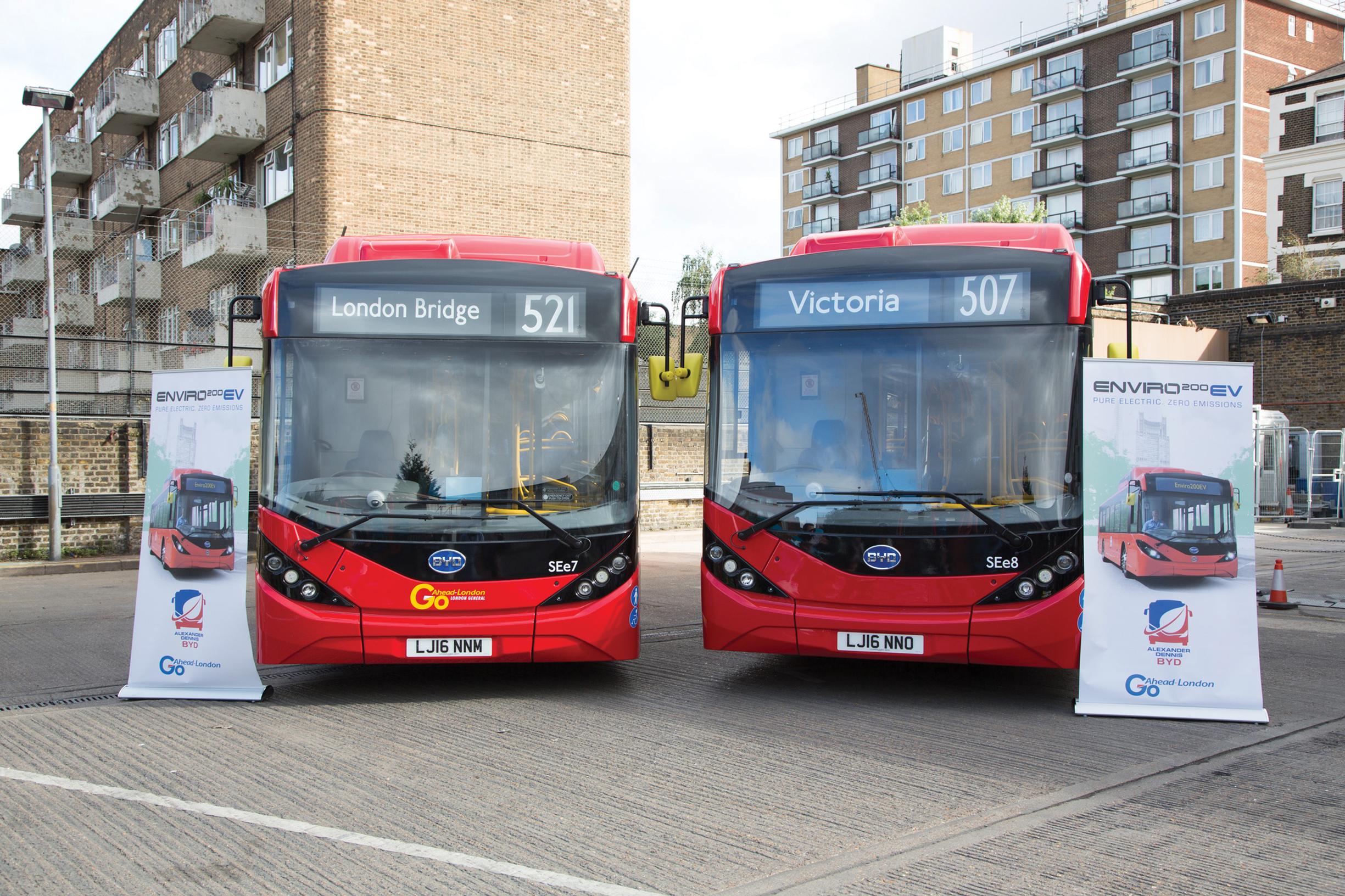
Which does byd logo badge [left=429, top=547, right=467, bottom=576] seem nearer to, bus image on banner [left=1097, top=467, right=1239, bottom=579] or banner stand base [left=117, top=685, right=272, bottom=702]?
banner stand base [left=117, top=685, right=272, bottom=702]

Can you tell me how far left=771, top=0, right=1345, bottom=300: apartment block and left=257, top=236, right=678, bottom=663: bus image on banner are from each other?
4587 cm

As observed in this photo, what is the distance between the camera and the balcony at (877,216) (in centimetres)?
7150

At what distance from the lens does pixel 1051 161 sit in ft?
204

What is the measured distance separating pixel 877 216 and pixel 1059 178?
13777mm

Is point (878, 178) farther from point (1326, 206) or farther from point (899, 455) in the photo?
point (899, 455)

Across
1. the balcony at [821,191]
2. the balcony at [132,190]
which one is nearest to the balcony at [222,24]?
the balcony at [132,190]

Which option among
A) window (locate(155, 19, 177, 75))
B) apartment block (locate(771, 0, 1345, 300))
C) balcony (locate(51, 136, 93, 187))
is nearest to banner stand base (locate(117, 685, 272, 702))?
window (locate(155, 19, 177, 75))

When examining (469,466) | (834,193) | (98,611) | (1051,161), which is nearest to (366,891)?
(469,466)

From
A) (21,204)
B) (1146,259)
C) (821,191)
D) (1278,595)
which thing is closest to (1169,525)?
(1278,595)

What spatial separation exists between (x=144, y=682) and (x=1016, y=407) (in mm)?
5835

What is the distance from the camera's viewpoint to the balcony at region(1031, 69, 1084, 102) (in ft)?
197

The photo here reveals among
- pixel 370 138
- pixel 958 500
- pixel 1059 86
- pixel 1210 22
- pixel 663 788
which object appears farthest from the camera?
pixel 1059 86

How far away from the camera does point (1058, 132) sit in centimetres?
6109

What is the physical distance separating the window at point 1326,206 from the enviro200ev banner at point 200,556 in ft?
145
